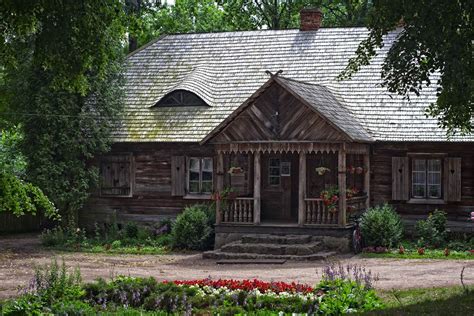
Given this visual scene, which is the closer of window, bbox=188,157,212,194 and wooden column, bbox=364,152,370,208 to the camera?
wooden column, bbox=364,152,370,208

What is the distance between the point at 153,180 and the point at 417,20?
1615 cm

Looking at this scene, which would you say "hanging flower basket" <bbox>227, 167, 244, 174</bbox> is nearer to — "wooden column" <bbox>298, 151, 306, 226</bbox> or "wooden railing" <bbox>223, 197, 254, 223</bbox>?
"wooden railing" <bbox>223, 197, 254, 223</bbox>

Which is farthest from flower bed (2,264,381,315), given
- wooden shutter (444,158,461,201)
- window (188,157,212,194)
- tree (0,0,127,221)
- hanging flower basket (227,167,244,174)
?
window (188,157,212,194)

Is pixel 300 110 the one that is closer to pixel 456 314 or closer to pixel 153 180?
pixel 153 180

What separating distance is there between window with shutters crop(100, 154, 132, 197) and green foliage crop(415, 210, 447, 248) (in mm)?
10177

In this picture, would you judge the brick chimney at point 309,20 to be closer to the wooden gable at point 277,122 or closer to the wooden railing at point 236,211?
the wooden gable at point 277,122

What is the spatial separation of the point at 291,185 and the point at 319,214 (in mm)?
3269

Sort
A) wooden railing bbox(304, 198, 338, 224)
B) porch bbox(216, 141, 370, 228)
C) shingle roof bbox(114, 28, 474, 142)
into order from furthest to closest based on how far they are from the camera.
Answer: shingle roof bbox(114, 28, 474, 142)
wooden railing bbox(304, 198, 338, 224)
porch bbox(216, 141, 370, 228)

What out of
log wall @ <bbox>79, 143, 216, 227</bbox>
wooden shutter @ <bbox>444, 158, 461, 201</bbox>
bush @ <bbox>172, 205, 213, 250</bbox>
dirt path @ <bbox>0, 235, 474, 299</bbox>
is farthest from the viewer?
log wall @ <bbox>79, 143, 216, 227</bbox>

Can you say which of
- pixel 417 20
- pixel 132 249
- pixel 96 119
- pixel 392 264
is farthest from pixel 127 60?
pixel 417 20

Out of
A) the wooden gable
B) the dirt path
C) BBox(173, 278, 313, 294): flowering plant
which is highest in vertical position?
the wooden gable

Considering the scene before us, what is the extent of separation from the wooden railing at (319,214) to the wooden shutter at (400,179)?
9.37 feet

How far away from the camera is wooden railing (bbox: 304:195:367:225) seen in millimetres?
24328

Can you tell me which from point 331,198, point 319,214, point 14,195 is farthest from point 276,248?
point 14,195
